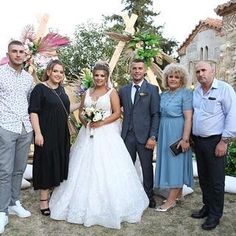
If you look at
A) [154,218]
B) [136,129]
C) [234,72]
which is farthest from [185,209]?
[234,72]

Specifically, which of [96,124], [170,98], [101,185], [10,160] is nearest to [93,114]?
[96,124]

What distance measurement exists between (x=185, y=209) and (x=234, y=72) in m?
5.74

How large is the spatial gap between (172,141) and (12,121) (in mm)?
1815

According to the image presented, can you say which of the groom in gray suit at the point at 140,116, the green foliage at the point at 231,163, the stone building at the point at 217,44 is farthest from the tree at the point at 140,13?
the groom in gray suit at the point at 140,116

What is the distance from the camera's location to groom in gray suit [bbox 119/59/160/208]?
441 centimetres

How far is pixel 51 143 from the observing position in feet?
13.5

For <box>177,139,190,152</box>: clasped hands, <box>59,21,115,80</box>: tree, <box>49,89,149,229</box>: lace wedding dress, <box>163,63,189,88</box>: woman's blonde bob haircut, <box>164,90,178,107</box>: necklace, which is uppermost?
<box>59,21,115,80</box>: tree

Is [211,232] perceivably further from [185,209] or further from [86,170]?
[86,170]

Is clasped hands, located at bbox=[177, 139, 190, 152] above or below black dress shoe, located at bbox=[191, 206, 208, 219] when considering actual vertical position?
above

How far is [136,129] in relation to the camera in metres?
4.44

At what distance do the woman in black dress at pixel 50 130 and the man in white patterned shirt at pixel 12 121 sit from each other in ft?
0.39

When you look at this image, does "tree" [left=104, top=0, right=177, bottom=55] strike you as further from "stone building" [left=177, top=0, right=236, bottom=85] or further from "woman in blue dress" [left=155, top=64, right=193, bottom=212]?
"woman in blue dress" [left=155, top=64, right=193, bottom=212]

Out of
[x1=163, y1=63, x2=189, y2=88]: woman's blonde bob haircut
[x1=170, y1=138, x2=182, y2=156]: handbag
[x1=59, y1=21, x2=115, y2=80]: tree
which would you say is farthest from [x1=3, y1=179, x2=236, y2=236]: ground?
[x1=59, y1=21, x2=115, y2=80]: tree

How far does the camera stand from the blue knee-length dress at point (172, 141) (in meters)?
4.26
